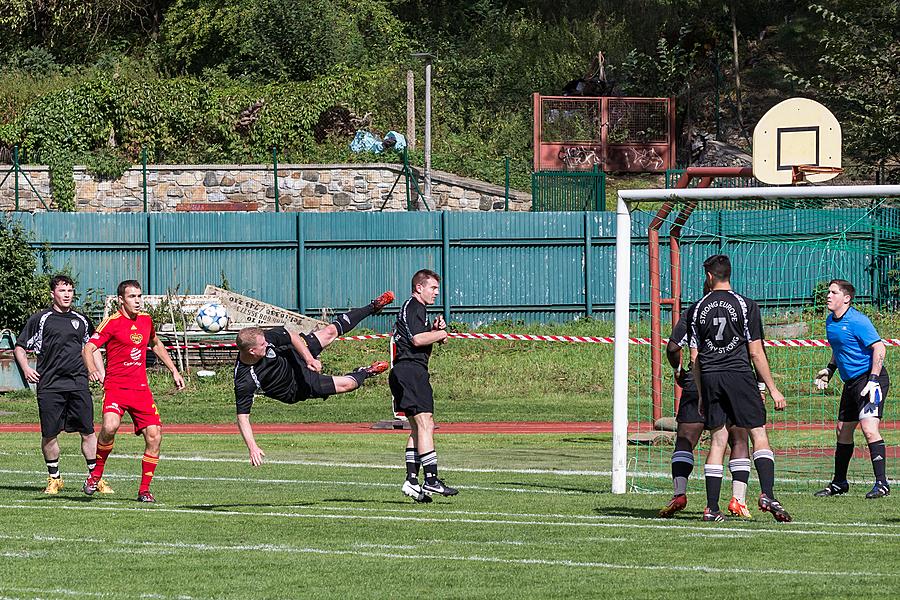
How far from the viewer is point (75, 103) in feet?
127

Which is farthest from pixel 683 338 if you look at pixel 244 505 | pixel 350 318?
pixel 244 505

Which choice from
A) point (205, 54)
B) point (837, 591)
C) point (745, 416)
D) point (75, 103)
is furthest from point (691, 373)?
point (205, 54)

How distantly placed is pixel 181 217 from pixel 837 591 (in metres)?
24.4

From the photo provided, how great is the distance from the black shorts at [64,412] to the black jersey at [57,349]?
0.07 m

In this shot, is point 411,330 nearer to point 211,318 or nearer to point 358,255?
point 211,318

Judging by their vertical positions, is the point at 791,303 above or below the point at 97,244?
below

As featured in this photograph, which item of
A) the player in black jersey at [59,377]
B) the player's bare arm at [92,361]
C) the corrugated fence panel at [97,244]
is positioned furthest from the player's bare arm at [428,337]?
the corrugated fence panel at [97,244]

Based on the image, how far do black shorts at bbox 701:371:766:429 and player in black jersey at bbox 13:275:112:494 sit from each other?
594cm

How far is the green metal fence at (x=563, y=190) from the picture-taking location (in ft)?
110

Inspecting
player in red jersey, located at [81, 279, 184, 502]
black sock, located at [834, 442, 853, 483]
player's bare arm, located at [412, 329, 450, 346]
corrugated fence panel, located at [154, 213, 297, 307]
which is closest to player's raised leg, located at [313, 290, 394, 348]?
player's bare arm, located at [412, 329, 450, 346]

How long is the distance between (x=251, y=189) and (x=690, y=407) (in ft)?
82.6

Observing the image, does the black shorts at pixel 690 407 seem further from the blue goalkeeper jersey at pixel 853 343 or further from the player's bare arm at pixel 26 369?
the player's bare arm at pixel 26 369

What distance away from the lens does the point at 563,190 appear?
33.9 meters

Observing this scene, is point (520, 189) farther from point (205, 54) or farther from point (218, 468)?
point (218, 468)
